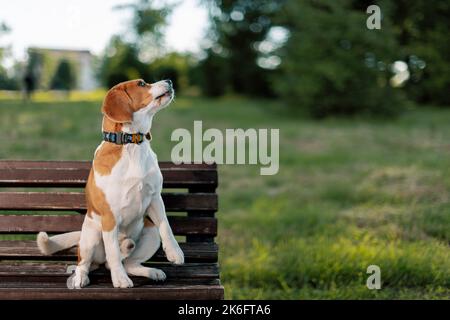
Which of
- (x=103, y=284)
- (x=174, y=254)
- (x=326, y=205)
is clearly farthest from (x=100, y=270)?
(x=326, y=205)

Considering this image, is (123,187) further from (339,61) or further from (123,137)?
(339,61)

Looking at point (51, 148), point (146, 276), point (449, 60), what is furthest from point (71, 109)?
point (146, 276)

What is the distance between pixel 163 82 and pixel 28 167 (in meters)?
1.05

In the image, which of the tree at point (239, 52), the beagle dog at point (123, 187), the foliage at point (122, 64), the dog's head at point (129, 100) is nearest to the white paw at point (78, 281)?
the beagle dog at point (123, 187)

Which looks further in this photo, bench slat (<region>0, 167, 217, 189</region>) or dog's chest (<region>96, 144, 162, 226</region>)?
bench slat (<region>0, 167, 217, 189</region>)

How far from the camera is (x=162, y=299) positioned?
97.5 inches

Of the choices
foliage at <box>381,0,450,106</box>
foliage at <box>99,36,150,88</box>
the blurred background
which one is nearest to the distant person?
the blurred background

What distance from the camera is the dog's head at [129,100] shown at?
7.82ft

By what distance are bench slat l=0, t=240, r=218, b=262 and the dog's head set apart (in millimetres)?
774

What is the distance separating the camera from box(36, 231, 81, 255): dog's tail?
2.71 meters

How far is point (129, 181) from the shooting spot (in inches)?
94.7

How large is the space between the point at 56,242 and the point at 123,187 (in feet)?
1.97

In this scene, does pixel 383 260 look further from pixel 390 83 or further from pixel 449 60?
pixel 449 60

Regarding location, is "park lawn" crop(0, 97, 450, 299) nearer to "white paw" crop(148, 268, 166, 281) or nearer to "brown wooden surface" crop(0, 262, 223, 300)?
"brown wooden surface" crop(0, 262, 223, 300)
